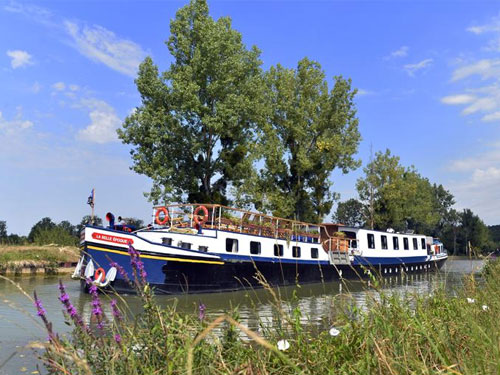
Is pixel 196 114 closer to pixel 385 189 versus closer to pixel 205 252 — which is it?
pixel 205 252

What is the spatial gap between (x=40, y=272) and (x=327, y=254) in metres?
16.6

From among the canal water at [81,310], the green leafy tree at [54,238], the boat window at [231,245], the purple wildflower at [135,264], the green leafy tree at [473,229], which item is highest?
the green leafy tree at [473,229]

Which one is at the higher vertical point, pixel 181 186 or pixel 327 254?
pixel 181 186

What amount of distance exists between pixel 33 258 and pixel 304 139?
2090 centimetres

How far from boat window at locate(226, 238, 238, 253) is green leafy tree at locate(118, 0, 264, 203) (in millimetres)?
8459

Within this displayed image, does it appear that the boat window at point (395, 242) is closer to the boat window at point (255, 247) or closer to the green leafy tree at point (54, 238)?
the boat window at point (255, 247)

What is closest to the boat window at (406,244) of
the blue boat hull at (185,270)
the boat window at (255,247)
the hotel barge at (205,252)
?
the hotel barge at (205,252)

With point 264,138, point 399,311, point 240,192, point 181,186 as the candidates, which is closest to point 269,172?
point 264,138

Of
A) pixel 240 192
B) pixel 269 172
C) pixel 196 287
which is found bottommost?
pixel 196 287

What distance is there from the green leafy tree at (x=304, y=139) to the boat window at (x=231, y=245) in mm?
12896

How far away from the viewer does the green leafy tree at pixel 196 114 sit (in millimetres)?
26406

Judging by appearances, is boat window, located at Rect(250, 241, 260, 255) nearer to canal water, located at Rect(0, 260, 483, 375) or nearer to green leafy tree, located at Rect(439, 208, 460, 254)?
canal water, located at Rect(0, 260, 483, 375)

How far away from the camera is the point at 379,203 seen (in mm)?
45938

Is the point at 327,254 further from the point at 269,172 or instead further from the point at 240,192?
the point at 269,172
